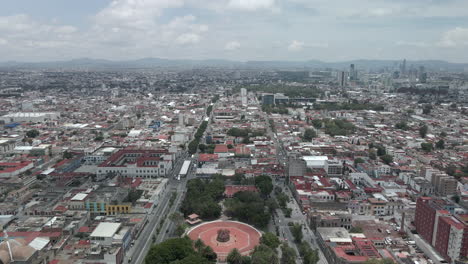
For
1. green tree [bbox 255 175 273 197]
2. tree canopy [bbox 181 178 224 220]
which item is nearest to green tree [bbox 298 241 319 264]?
tree canopy [bbox 181 178 224 220]

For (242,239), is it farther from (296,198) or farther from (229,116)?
(229,116)

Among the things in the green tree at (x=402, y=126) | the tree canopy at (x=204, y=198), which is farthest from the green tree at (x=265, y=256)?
the green tree at (x=402, y=126)

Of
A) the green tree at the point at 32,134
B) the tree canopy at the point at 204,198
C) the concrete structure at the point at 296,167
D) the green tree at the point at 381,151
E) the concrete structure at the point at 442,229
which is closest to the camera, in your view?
the concrete structure at the point at 442,229

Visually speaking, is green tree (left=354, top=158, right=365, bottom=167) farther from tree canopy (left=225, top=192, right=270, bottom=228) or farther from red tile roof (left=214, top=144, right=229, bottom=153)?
tree canopy (left=225, top=192, right=270, bottom=228)

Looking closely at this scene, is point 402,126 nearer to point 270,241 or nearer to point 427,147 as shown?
point 427,147

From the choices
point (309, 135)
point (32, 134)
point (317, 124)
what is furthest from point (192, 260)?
point (317, 124)

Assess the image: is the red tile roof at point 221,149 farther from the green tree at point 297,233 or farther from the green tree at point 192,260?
the green tree at point 192,260

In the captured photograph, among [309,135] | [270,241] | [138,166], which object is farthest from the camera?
[309,135]

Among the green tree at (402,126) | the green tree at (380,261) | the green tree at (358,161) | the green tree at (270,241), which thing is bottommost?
the green tree at (270,241)
